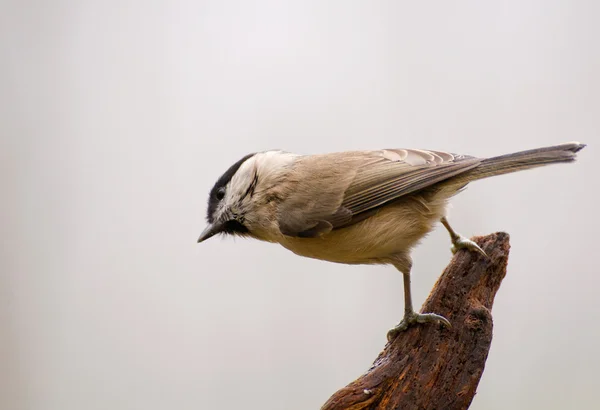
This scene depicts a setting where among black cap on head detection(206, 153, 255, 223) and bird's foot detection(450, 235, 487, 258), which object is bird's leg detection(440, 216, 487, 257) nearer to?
bird's foot detection(450, 235, 487, 258)

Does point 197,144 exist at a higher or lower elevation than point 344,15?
lower

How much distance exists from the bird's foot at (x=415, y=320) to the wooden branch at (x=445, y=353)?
2 cm

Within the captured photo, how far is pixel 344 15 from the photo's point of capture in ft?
11.5

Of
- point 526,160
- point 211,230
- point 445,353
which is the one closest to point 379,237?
point 445,353

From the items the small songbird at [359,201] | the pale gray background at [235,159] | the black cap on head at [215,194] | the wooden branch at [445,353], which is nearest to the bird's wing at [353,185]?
the small songbird at [359,201]

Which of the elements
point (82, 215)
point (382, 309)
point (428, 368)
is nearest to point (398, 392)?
point (428, 368)

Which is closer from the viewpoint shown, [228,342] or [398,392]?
[398,392]

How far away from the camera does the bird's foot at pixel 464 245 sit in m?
2.43

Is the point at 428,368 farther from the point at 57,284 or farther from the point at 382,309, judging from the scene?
the point at 57,284

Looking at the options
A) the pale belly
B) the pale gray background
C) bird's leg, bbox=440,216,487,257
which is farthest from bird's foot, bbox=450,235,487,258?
the pale gray background

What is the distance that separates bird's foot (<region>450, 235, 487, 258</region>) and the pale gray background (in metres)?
0.79

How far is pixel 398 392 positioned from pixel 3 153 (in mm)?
2673

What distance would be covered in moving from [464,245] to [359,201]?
54 centimetres

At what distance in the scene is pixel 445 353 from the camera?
7.10ft
